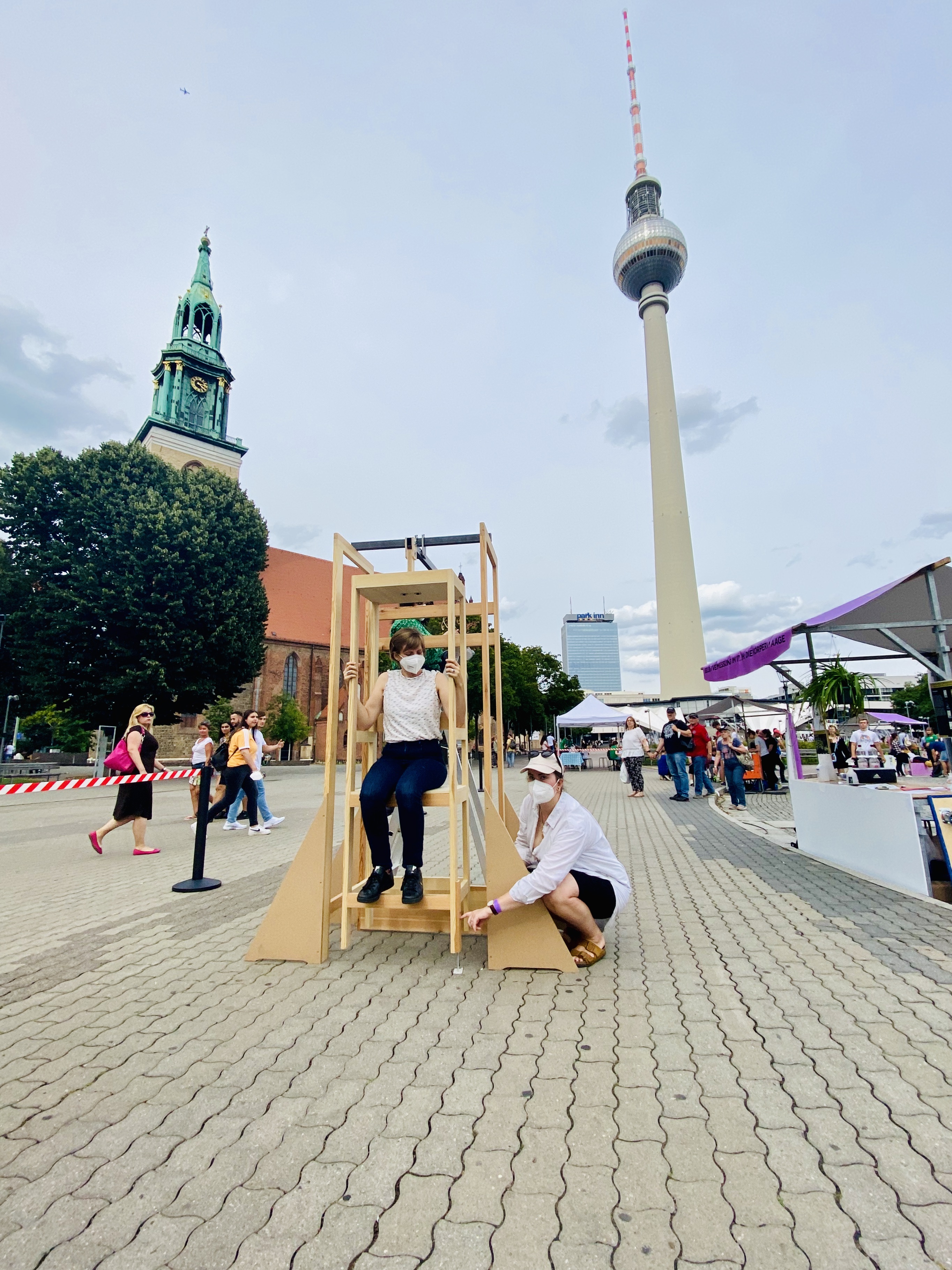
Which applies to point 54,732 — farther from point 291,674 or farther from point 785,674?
point 785,674

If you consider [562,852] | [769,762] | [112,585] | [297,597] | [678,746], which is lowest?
[562,852]

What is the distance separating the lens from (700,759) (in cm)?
1420

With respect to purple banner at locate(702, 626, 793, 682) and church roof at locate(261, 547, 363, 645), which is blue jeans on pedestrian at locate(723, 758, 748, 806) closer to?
Answer: purple banner at locate(702, 626, 793, 682)

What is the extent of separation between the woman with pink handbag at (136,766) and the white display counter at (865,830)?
787 centimetres

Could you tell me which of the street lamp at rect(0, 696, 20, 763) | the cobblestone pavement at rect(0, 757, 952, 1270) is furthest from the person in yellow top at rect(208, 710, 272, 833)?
the street lamp at rect(0, 696, 20, 763)

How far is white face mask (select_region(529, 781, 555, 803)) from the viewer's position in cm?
378

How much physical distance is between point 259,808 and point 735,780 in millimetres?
8791

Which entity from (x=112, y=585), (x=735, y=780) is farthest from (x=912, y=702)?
(x=112, y=585)

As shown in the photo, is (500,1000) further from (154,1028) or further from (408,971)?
(154,1028)

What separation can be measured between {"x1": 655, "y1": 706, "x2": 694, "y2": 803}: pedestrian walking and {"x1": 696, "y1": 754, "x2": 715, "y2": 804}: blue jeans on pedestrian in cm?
24

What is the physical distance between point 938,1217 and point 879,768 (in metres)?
5.27

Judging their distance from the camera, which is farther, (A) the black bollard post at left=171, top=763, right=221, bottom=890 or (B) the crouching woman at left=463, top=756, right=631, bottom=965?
(A) the black bollard post at left=171, top=763, right=221, bottom=890

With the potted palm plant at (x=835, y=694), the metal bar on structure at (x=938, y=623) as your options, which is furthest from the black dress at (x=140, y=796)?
the metal bar on structure at (x=938, y=623)

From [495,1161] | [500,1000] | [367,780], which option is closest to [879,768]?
[500,1000]
